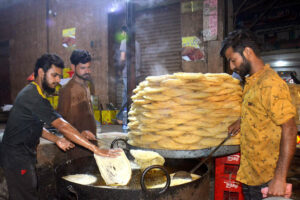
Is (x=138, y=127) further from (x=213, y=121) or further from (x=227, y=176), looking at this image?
(x=227, y=176)

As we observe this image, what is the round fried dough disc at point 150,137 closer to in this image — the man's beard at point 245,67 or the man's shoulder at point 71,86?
the man's beard at point 245,67

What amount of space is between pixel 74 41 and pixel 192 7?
4418 millimetres

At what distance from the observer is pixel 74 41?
8.36 meters

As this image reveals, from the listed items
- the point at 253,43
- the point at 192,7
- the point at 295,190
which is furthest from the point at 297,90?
the point at 192,7

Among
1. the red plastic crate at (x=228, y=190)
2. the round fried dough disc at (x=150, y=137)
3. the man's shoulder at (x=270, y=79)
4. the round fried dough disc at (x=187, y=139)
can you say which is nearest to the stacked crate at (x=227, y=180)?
the red plastic crate at (x=228, y=190)

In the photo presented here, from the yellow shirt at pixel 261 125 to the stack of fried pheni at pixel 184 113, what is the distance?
246 mm

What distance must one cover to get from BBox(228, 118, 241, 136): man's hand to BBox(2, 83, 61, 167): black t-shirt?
173 centimetres

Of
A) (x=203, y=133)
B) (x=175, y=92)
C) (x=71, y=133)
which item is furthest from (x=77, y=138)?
(x=203, y=133)

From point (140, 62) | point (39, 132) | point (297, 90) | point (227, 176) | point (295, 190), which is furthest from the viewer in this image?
point (140, 62)

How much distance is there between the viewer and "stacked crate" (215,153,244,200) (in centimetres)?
329

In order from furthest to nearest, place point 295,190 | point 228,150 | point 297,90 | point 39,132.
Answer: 1. point 295,190
2. point 297,90
3. point 39,132
4. point 228,150

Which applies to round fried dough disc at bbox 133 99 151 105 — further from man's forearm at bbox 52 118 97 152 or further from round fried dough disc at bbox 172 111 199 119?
man's forearm at bbox 52 118 97 152

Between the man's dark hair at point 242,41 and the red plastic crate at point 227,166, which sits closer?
the man's dark hair at point 242,41

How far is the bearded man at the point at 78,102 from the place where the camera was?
3184mm
